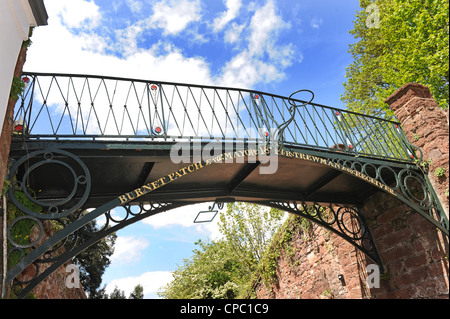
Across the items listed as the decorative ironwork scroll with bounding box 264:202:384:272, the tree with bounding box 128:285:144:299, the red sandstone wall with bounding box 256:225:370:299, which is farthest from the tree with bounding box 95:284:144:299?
the decorative ironwork scroll with bounding box 264:202:384:272

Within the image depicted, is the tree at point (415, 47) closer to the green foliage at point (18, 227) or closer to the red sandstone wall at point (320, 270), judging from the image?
the red sandstone wall at point (320, 270)

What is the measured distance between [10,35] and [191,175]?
3.26 m

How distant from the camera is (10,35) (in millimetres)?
4359

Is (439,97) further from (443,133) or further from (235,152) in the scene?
(235,152)

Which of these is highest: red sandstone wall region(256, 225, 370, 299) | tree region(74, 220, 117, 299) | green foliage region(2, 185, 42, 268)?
tree region(74, 220, 117, 299)

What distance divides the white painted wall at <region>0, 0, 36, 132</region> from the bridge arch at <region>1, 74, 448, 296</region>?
57cm

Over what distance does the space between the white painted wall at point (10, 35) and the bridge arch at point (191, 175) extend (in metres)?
0.57

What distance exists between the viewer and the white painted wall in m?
4.09

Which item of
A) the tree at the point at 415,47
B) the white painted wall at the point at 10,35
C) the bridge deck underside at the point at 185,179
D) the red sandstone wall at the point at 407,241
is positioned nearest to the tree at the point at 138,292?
the red sandstone wall at the point at 407,241

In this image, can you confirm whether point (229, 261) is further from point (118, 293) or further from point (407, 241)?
point (407, 241)

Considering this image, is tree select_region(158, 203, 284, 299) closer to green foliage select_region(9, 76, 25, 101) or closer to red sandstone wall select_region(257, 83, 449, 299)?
red sandstone wall select_region(257, 83, 449, 299)

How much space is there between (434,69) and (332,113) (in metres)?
5.03

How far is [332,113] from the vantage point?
707 cm
